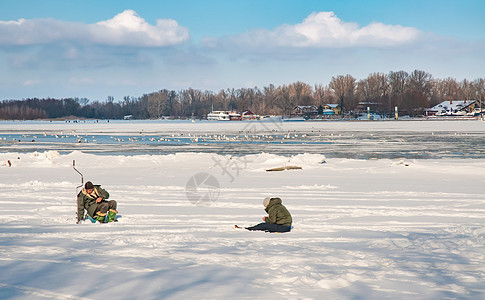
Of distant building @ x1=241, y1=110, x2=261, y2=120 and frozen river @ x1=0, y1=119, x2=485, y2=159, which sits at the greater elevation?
distant building @ x1=241, y1=110, x2=261, y2=120

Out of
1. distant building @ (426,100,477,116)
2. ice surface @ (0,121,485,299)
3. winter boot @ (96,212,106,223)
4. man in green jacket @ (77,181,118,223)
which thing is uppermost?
distant building @ (426,100,477,116)

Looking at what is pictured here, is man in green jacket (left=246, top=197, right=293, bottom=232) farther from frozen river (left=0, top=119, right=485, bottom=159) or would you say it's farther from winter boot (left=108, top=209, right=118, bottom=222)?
frozen river (left=0, top=119, right=485, bottom=159)

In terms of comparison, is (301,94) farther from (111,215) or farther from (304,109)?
(111,215)

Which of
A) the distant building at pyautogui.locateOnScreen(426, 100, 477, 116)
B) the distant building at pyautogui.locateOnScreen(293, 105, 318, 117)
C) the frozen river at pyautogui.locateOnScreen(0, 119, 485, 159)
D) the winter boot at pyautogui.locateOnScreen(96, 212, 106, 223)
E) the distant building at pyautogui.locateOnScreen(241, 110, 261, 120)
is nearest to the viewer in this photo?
the winter boot at pyautogui.locateOnScreen(96, 212, 106, 223)

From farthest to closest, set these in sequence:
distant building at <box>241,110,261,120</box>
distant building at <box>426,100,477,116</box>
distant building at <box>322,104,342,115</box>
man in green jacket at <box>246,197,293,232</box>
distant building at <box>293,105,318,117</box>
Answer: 1. distant building at <box>241,110,261,120</box>
2. distant building at <box>293,105,318,117</box>
3. distant building at <box>322,104,342,115</box>
4. distant building at <box>426,100,477,116</box>
5. man in green jacket at <box>246,197,293,232</box>

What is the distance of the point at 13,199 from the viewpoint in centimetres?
1273

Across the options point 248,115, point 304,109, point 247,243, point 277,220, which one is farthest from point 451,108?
point 247,243

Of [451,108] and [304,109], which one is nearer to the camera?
[451,108]

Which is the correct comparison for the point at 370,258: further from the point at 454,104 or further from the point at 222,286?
the point at 454,104

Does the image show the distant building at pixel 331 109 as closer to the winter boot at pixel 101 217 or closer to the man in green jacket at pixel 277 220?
the winter boot at pixel 101 217

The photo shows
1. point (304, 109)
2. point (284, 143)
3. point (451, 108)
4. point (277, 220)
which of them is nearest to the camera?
point (277, 220)

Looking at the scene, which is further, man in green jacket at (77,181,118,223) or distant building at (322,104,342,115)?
distant building at (322,104,342,115)

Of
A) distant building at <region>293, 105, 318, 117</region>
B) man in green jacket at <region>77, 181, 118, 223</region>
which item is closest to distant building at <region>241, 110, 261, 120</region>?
distant building at <region>293, 105, 318, 117</region>

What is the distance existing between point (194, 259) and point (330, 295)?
2146 mm
